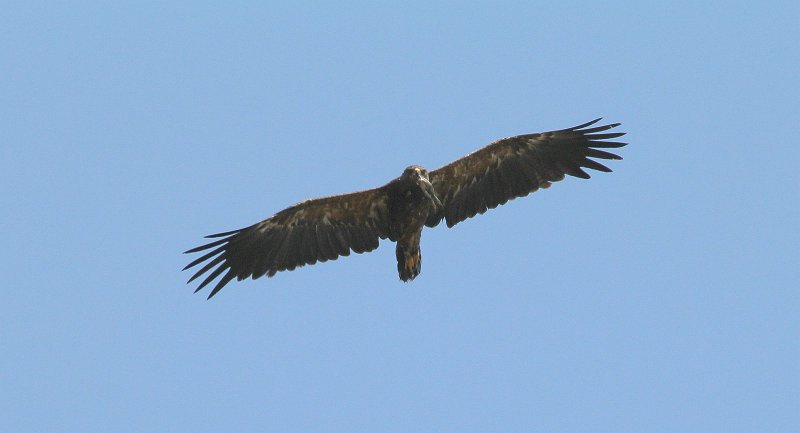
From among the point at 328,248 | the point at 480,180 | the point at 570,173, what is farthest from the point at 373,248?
the point at 570,173

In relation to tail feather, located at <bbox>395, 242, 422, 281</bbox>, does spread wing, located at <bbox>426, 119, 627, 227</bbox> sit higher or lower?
higher

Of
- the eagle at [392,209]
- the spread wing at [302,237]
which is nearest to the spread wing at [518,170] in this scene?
→ the eagle at [392,209]

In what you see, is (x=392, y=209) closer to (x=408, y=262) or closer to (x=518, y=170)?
(x=408, y=262)

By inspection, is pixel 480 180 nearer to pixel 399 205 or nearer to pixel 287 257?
pixel 399 205

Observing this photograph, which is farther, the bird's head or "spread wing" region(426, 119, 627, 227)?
"spread wing" region(426, 119, 627, 227)

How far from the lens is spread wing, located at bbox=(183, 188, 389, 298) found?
1747 centimetres

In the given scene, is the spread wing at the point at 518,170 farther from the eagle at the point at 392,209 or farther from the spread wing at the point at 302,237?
the spread wing at the point at 302,237

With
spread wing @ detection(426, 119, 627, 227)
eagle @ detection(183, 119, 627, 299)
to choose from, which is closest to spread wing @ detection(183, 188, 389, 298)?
eagle @ detection(183, 119, 627, 299)

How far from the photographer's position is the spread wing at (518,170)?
17844 mm

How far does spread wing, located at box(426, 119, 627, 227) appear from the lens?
58.5ft

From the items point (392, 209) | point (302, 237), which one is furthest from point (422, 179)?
point (302, 237)

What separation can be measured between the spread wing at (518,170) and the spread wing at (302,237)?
4.10ft

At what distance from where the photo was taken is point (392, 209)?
56.6ft

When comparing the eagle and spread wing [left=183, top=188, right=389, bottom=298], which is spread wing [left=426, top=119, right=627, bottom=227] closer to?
the eagle
